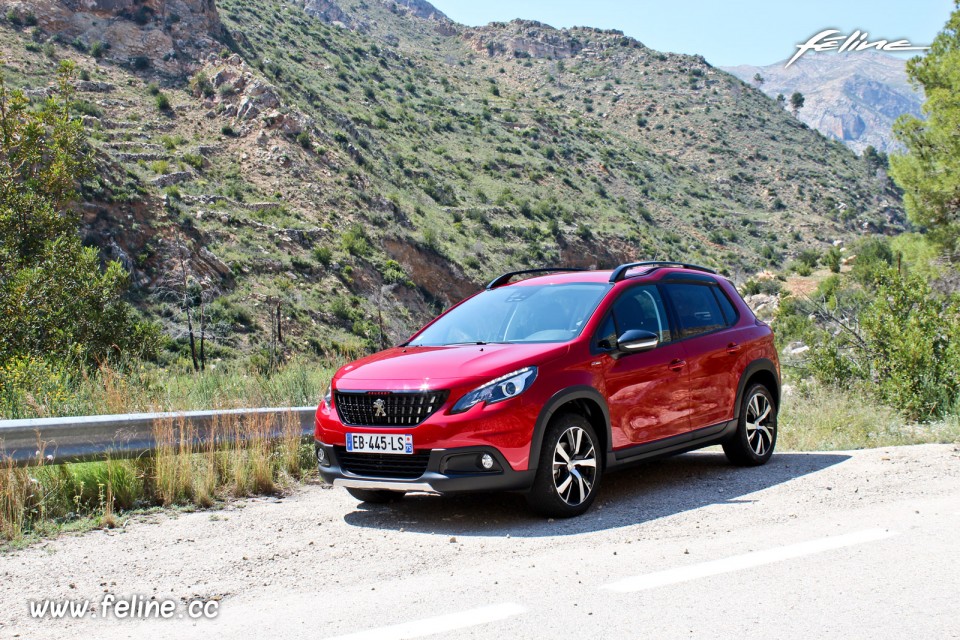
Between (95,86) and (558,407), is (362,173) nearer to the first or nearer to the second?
(95,86)

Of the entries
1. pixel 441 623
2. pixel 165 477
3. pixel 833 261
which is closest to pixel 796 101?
pixel 833 261

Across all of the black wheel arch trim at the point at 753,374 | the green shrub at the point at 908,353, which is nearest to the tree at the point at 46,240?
the black wheel arch trim at the point at 753,374

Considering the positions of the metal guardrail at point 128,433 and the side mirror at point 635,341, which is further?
the side mirror at point 635,341

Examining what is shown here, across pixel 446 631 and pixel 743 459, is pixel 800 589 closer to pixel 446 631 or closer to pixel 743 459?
pixel 446 631

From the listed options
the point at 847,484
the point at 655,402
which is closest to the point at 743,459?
the point at 847,484

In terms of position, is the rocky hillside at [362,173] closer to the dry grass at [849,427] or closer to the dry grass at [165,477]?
the dry grass at [849,427]

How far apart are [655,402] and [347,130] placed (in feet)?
165

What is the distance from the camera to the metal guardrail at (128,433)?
6352mm

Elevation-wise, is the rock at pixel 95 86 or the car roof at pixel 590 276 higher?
the rock at pixel 95 86

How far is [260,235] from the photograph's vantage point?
132 ft

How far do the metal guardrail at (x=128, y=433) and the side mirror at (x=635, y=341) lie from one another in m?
3.44

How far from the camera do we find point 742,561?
496 cm

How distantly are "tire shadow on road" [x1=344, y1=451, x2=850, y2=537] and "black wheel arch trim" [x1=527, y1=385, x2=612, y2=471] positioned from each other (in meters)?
0.48

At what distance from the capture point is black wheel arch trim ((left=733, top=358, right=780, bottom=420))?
315 inches
